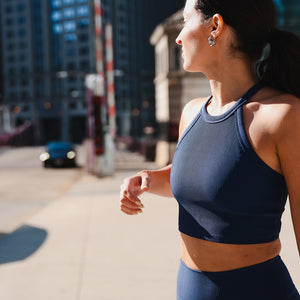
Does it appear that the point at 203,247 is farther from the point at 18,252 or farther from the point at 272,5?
the point at 18,252

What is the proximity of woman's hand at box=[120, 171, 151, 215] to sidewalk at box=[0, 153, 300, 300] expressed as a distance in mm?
2243

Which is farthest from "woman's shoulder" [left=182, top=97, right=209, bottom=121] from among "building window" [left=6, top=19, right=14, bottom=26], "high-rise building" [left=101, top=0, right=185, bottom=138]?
"building window" [left=6, top=19, right=14, bottom=26]

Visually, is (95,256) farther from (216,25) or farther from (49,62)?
(49,62)

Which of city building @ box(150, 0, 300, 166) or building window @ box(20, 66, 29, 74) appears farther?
building window @ box(20, 66, 29, 74)

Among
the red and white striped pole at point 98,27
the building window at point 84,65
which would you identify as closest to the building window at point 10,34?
the building window at point 84,65

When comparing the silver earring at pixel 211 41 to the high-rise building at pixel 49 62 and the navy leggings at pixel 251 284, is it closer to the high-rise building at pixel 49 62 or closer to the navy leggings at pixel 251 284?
the navy leggings at pixel 251 284

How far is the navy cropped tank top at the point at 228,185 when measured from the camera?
110 centimetres

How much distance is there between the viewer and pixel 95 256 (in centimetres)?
452

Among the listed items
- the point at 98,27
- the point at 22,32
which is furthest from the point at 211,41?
the point at 22,32

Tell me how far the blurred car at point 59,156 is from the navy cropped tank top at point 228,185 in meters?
17.6

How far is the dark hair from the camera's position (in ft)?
3.82

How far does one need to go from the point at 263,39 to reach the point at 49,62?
81881mm

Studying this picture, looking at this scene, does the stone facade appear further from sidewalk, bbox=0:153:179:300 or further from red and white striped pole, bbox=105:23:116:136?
sidewalk, bbox=0:153:179:300

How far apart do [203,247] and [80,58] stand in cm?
7992
